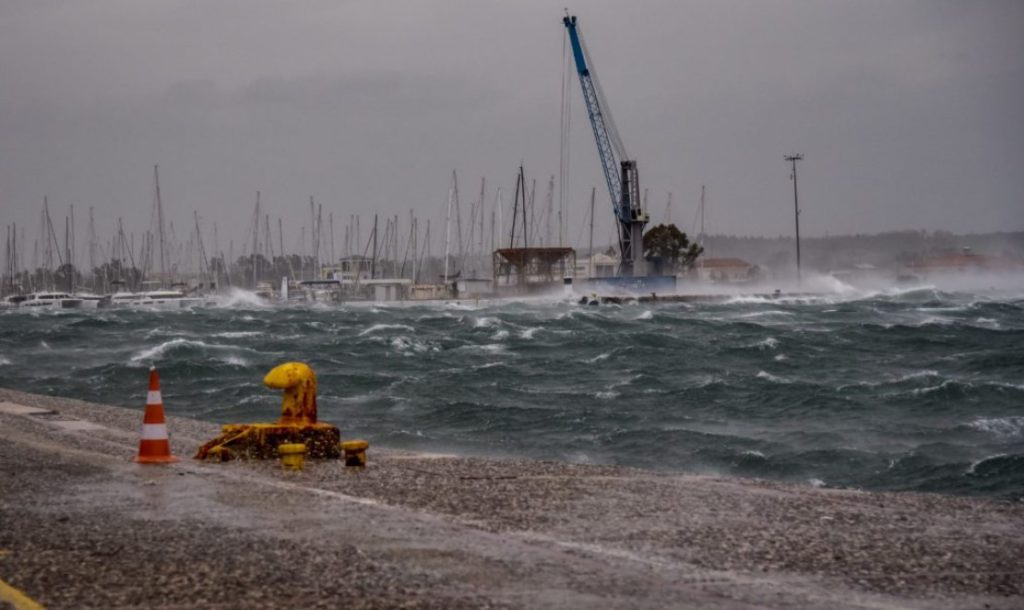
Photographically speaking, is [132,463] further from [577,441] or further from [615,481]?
[577,441]

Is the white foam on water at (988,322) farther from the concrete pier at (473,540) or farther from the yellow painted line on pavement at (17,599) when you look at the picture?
the yellow painted line on pavement at (17,599)

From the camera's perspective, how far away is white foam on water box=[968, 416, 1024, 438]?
70.1 feet

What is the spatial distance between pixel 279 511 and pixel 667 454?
39.3 feet

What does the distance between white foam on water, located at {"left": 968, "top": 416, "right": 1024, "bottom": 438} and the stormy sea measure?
7cm

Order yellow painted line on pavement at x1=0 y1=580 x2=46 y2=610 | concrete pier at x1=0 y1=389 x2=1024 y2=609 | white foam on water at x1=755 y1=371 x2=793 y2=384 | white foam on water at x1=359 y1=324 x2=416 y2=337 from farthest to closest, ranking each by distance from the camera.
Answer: white foam on water at x1=359 y1=324 x2=416 y2=337 < white foam on water at x1=755 y1=371 x2=793 y2=384 < concrete pier at x1=0 y1=389 x2=1024 y2=609 < yellow painted line on pavement at x1=0 y1=580 x2=46 y2=610

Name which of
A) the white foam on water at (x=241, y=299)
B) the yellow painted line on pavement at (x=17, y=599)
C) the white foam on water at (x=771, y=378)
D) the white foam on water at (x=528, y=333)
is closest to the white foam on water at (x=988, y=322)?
the white foam on water at (x=528, y=333)

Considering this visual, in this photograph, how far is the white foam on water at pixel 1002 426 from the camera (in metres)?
21.4

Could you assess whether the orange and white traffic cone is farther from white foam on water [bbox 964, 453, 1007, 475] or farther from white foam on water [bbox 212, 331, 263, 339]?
white foam on water [bbox 212, 331, 263, 339]

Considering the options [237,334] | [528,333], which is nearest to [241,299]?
[237,334]

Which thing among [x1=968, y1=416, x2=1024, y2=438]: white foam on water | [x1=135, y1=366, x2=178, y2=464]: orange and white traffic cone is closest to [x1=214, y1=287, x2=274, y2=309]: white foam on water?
Result: [x1=968, y1=416, x2=1024, y2=438]: white foam on water

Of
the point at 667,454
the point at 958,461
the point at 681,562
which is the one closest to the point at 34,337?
the point at 667,454

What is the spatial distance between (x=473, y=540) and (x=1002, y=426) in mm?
17670

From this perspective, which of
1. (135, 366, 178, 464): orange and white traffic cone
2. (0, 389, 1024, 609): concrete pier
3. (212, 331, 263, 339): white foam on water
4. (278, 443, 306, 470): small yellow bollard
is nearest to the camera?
(0, 389, 1024, 609): concrete pier

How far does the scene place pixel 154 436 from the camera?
10.6 meters
